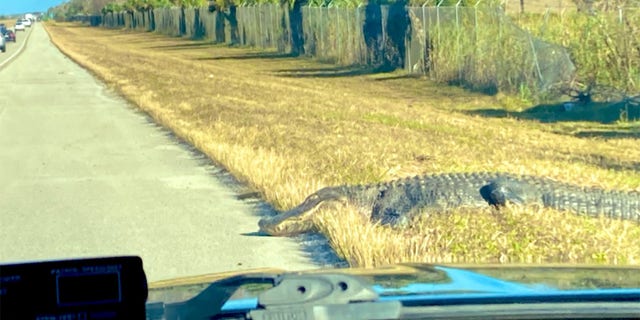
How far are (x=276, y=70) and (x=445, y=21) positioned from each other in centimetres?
872

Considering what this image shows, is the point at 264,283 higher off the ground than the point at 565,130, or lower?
higher

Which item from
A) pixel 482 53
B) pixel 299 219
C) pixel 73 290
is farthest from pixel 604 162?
pixel 482 53

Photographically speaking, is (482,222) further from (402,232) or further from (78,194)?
(78,194)

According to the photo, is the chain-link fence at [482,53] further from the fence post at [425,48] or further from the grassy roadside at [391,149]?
the grassy roadside at [391,149]

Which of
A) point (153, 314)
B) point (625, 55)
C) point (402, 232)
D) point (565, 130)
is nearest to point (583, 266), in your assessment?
point (153, 314)

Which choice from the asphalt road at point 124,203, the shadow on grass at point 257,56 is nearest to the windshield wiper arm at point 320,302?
the asphalt road at point 124,203

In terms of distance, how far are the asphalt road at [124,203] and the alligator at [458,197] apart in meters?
0.49

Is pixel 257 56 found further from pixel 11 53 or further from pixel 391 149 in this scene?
pixel 391 149

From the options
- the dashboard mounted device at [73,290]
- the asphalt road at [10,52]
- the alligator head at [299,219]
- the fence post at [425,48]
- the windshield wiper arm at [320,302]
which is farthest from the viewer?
the asphalt road at [10,52]

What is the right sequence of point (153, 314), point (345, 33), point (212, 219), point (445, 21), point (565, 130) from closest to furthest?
point (153, 314) → point (212, 219) → point (565, 130) → point (445, 21) → point (345, 33)

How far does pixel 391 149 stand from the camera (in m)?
11.5

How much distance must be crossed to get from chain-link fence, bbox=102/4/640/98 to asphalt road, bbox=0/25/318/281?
734 cm

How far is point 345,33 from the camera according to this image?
99.5ft

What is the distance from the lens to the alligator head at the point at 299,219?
7.34 m
